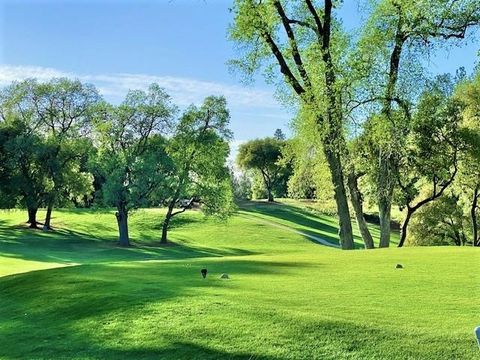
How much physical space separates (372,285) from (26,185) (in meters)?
50.7

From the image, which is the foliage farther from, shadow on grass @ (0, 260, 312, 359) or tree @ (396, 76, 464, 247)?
shadow on grass @ (0, 260, 312, 359)

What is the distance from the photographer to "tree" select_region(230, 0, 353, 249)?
22578 mm

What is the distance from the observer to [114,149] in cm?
5266

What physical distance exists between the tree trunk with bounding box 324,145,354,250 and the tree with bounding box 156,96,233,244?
30.9 m

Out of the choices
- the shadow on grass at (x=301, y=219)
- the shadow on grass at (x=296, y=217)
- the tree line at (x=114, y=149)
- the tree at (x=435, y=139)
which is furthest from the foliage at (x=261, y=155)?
the tree at (x=435, y=139)

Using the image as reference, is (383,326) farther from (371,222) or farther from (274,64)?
(371,222)

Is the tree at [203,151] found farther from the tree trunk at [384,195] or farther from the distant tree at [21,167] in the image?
the tree trunk at [384,195]

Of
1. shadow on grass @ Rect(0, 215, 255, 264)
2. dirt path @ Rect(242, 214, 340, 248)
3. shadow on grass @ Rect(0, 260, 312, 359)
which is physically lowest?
shadow on grass @ Rect(0, 215, 255, 264)

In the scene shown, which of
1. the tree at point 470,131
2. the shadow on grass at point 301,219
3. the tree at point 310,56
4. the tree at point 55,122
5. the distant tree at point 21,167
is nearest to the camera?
the tree at point 310,56

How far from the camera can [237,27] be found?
24.2 meters

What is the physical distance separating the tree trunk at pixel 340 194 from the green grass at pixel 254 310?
22.9 feet

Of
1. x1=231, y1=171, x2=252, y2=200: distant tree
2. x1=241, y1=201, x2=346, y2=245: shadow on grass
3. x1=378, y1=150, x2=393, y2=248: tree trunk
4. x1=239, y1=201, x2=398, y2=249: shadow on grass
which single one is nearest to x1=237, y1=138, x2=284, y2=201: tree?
x1=239, y1=201, x2=398, y2=249: shadow on grass

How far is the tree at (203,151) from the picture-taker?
54188 millimetres

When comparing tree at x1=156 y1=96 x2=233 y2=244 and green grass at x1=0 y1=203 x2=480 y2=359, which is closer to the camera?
green grass at x1=0 y1=203 x2=480 y2=359
